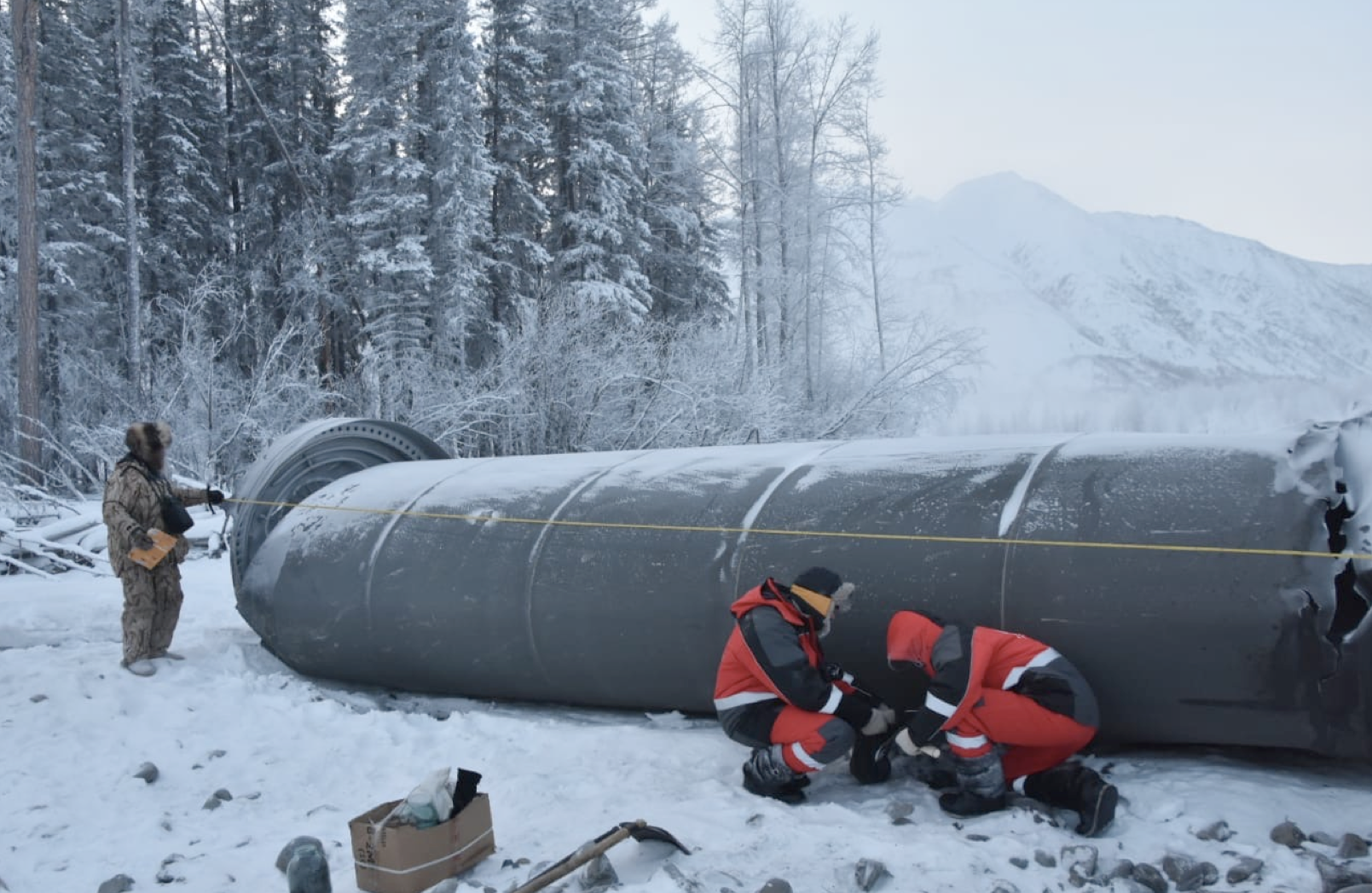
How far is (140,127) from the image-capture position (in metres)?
25.6

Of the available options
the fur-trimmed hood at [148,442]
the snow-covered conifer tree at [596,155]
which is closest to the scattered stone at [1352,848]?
the fur-trimmed hood at [148,442]

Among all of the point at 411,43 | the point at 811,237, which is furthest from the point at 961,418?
the point at 411,43

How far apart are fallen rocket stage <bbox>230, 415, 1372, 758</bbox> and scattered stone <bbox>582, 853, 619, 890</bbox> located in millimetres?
1871

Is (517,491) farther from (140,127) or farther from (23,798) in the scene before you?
(140,127)

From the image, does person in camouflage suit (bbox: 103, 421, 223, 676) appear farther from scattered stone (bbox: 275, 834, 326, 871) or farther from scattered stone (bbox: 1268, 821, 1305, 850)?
scattered stone (bbox: 1268, 821, 1305, 850)

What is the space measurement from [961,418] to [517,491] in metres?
20.1

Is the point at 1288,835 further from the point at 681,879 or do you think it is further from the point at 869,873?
the point at 681,879

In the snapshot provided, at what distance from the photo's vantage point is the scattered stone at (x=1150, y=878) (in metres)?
3.49

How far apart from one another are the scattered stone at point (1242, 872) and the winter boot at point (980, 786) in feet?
2.88

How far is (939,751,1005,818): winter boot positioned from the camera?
13.6ft

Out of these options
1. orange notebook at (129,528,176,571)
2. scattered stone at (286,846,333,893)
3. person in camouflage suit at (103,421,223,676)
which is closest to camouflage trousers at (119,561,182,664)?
person in camouflage suit at (103,421,223,676)

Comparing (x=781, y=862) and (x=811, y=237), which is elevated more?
(x=811, y=237)

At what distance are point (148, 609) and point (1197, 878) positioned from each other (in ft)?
20.4

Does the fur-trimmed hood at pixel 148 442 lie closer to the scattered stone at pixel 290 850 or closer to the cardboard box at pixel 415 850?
the scattered stone at pixel 290 850
